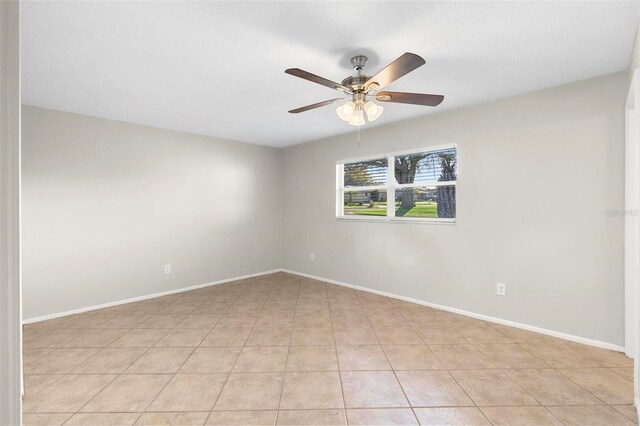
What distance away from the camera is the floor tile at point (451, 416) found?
5.60 feet

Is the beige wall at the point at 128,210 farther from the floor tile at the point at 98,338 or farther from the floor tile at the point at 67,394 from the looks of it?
the floor tile at the point at 67,394

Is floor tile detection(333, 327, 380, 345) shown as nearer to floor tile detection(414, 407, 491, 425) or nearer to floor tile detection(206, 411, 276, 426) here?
floor tile detection(414, 407, 491, 425)

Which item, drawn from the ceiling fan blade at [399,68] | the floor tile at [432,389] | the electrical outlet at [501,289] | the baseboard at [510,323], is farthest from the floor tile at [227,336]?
the electrical outlet at [501,289]

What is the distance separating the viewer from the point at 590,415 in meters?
1.75

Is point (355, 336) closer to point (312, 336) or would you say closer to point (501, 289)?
point (312, 336)

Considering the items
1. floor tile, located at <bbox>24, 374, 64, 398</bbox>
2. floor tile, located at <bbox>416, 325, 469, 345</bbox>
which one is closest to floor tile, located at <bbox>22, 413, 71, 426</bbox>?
floor tile, located at <bbox>24, 374, 64, 398</bbox>

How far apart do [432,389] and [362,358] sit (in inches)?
22.9

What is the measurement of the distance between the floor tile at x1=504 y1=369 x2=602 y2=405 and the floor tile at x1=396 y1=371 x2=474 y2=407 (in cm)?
46

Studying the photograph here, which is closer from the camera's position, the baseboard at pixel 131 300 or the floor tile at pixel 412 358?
the floor tile at pixel 412 358

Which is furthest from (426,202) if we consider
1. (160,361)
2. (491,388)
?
(160,361)

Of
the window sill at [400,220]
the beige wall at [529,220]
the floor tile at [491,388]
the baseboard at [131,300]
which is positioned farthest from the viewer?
the window sill at [400,220]

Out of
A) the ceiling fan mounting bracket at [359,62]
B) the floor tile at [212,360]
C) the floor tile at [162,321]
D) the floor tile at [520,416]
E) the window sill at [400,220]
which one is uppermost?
the ceiling fan mounting bracket at [359,62]

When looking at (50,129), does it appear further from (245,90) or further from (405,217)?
(405,217)

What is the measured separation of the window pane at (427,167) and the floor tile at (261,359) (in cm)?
258
